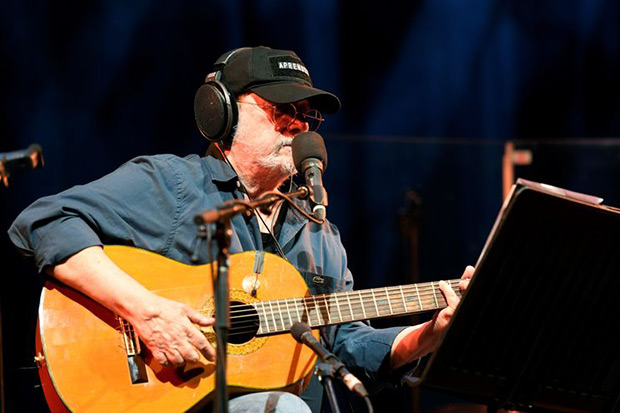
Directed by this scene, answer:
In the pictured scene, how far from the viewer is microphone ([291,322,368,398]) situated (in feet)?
5.83

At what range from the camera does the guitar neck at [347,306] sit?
7.94 ft

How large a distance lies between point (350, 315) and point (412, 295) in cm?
23

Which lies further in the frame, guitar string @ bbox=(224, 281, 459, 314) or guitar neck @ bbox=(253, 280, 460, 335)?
guitar string @ bbox=(224, 281, 459, 314)

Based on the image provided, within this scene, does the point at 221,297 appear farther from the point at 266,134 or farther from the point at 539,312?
the point at 266,134

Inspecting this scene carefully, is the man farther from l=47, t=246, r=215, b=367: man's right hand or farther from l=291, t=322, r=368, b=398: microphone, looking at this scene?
l=291, t=322, r=368, b=398: microphone

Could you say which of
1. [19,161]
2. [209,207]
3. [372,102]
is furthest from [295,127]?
[372,102]

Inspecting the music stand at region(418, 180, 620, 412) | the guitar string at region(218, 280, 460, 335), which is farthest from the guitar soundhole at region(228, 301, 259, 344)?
the music stand at region(418, 180, 620, 412)

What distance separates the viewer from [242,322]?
2.38 metres

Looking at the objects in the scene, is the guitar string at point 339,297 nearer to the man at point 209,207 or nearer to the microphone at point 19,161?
the man at point 209,207

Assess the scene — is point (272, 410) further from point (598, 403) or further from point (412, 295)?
point (598, 403)

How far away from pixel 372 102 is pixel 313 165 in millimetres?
2508

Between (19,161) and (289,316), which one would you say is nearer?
(19,161)

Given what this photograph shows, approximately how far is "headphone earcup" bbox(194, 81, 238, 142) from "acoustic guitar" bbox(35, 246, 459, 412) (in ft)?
1.60

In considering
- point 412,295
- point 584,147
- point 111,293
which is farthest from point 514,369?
point 584,147
